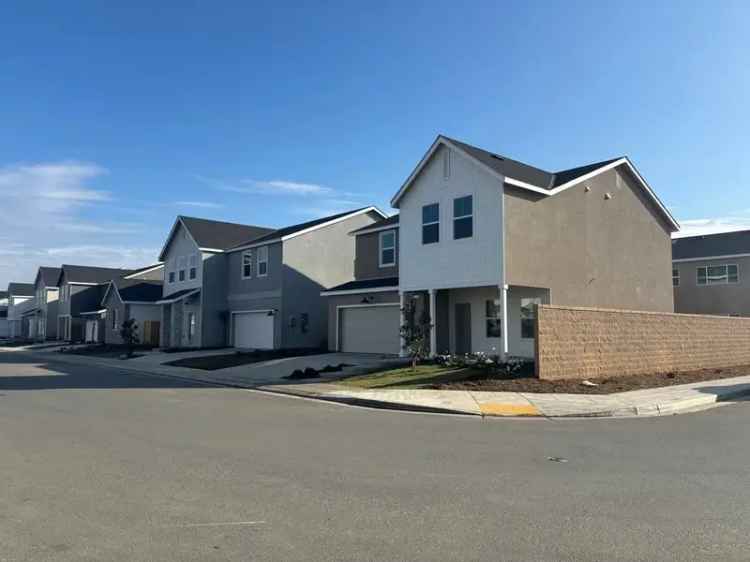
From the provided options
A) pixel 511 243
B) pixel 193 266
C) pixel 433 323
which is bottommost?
pixel 433 323

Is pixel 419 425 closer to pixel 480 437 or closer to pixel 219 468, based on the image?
pixel 480 437

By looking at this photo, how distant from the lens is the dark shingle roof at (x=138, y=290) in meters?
45.6

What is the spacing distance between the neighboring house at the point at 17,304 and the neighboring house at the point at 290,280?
54610 millimetres

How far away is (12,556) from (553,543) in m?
4.32

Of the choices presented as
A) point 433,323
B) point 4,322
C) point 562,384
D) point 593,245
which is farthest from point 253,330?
point 4,322

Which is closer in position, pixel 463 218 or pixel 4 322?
pixel 463 218

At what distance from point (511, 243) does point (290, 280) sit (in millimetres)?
14783

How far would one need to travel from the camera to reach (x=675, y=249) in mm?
40531

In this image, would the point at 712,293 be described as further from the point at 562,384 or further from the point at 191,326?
the point at 191,326

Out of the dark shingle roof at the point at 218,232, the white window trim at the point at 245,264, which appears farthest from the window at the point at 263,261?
the dark shingle roof at the point at 218,232

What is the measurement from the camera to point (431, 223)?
23344 mm

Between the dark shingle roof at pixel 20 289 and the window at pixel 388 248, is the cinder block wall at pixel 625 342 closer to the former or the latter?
the window at pixel 388 248

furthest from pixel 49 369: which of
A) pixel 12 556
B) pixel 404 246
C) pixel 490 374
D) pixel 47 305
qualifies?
pixel 47 305

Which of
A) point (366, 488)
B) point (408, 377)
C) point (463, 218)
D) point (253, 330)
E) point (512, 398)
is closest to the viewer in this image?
point (366, 488)
